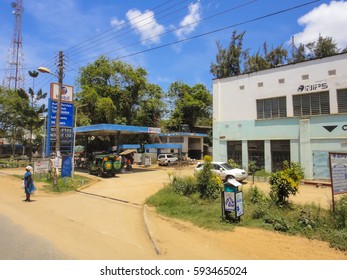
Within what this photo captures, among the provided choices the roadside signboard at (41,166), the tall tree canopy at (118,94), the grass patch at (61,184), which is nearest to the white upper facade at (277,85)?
the grass patch at (61,184)

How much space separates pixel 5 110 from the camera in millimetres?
41875

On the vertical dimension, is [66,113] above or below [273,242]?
above

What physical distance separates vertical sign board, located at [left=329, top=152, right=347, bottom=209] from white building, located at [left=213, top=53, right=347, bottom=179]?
11771 millimetres

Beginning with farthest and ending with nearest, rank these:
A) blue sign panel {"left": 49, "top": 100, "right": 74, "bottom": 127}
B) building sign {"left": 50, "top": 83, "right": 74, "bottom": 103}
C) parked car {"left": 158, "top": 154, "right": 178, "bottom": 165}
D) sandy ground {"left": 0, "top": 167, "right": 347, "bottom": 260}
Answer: parked car {"left": 158, "top": 154, "right": 178, "bottom": 165}
blue sign panel {"left": 49, "top": 100, "right": 74, "bottom": 127}
building sign {"left": 50, "top": 83, "right": 74, "bottom": 103}
sandy ground {"left": 0, "top": 167, "right": 347, "bottom": 260}

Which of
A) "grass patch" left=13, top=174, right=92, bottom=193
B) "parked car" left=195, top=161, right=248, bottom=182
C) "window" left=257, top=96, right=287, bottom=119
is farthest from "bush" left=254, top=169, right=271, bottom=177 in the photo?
"grass patch" left=13, top=174, right=92, bottom=193

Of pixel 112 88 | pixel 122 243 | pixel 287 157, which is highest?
pixel 112 88

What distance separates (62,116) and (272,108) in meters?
17.4

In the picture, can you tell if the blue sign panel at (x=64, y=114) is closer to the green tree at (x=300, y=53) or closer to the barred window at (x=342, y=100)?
the barred window at (x=342, y=100)

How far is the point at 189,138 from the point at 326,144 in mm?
29297

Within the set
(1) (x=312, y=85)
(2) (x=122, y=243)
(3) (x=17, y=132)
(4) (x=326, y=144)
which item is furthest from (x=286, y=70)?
(3) (x=17, y=132)

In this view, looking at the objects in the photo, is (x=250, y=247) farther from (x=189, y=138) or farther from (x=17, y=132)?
(x=17, y=132)

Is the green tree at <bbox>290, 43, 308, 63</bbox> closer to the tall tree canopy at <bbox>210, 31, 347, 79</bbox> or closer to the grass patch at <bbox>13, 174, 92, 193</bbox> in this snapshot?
the tall tree canopy at <bbox>210, 31, 347, 79</bbox>

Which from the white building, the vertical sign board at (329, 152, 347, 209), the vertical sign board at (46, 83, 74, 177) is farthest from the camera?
the vertical sign board at (46, 83, 74, 177)

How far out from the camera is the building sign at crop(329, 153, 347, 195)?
894cm
